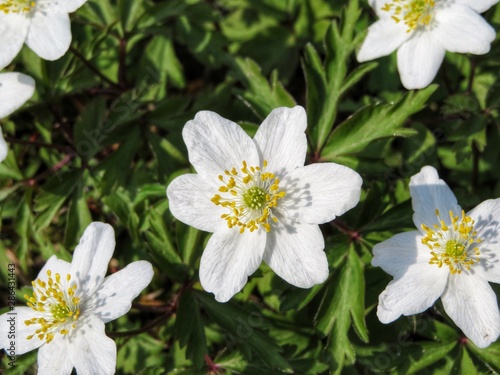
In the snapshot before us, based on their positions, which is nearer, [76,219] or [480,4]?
[480,4]

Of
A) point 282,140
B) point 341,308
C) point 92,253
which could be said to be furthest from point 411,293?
point 92,253

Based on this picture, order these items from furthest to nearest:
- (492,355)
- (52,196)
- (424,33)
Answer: (52,196) < (424,33) < (492,355)

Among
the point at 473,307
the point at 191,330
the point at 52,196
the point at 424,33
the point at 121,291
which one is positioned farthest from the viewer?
the point at 52,196

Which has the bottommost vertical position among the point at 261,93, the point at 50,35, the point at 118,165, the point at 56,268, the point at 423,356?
the point at 423,356

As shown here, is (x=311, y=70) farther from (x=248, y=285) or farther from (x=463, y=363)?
(x=463, y=363)

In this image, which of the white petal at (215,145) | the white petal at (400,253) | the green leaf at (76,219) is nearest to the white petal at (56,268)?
the green leaf at (76,219)

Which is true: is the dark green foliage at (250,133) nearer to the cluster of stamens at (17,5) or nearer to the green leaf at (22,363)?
the green leaf at (22,363)

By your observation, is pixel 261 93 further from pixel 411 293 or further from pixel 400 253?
pixel 411 293

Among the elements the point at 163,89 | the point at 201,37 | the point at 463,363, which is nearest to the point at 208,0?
the point at 201,37
